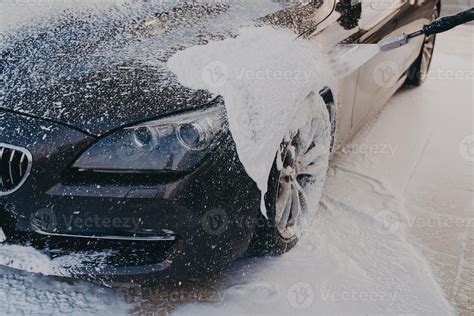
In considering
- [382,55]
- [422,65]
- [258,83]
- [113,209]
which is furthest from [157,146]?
[422,65]

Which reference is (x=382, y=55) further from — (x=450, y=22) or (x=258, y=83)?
(x=258, y=83)

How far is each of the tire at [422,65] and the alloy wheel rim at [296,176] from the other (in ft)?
9.05

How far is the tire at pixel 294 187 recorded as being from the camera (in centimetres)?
233

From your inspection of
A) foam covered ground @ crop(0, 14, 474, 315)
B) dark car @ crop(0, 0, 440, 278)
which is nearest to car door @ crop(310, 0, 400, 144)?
foam covered ground @ crop(0, 14, 474, 315)

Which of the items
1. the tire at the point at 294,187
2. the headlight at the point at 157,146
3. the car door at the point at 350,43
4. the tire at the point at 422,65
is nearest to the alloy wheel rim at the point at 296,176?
the tire at the point at 294,187

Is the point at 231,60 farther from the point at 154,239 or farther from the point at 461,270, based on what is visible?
the point at 461,270

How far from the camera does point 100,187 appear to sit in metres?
1.91

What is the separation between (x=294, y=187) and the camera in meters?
2.61

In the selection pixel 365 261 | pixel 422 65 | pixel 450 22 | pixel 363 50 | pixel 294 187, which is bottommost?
pixel 422 65

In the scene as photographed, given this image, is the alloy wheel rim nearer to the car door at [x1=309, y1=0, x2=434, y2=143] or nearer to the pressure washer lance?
the car door at [x1=309, y1=0, x2=434, y2=143]

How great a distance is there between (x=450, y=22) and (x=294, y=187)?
1.06m

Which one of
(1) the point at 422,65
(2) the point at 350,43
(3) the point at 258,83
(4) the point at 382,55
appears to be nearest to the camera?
(3) the point at 258,83

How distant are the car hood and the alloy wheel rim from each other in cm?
56

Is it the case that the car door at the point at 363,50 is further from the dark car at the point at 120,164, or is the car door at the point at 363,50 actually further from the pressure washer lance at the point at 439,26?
the dark car at the point at 120,164
